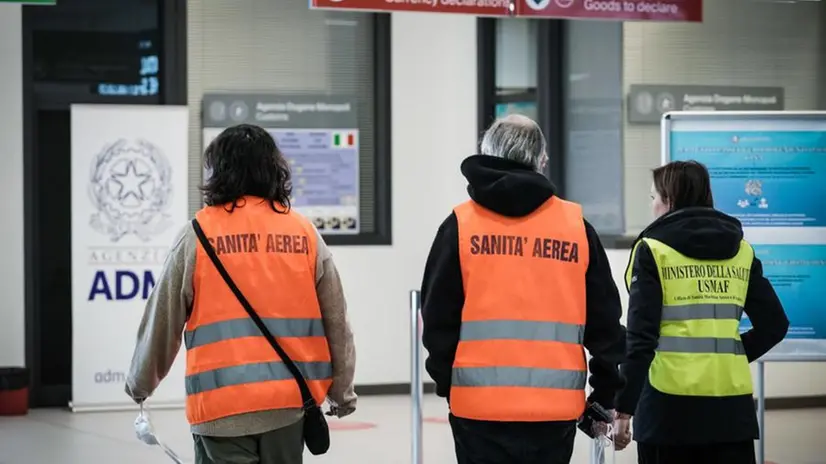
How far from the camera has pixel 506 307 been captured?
325cm

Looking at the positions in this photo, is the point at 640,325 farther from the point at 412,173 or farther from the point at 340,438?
the point at 412,173

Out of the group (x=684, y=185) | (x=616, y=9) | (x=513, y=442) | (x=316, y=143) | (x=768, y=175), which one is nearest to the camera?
(x=513, y=442)

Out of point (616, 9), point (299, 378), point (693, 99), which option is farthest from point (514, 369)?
point (693, 99)

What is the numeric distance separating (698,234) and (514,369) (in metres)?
1.03

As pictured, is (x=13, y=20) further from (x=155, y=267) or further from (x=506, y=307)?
(x=506, y=307)

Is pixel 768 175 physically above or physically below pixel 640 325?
above

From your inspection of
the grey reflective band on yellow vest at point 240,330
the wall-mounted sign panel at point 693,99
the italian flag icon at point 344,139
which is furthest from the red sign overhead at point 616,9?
the grey reflective band on yellow vest at point 240,330

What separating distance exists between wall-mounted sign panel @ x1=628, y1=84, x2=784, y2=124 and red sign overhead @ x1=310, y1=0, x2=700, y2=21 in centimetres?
205

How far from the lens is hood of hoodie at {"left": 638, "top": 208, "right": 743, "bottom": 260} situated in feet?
13.2

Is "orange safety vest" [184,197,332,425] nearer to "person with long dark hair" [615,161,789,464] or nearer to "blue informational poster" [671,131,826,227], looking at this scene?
"person with long dark hair" [615,161,789,464]

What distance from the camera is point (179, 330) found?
343cm

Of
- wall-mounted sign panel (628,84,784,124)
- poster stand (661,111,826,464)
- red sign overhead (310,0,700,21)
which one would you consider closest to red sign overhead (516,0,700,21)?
red sign overhead (310,0,700,21)

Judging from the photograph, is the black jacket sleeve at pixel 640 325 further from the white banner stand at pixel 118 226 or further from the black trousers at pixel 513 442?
the white banner stand at pixel 118 226

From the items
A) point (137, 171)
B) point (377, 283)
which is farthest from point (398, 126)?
point (137, 171)
